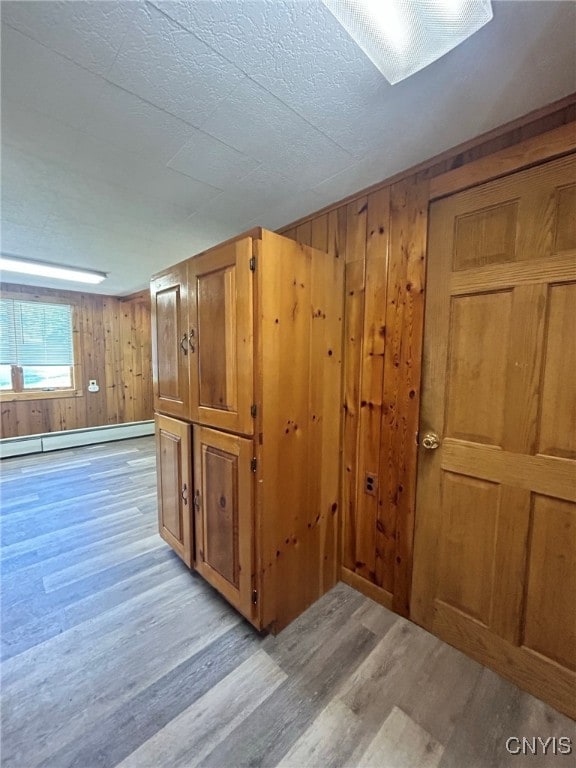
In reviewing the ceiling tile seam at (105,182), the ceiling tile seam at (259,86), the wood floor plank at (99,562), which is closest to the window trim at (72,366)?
the ceiling tile seam at (105,182)

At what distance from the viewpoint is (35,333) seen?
4.50 m

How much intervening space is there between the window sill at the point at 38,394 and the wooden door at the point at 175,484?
3.66 meters

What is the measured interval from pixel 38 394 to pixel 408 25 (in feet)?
18.4

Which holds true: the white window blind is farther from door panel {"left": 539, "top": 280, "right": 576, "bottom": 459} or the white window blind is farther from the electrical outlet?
door panel {"left": 539, "top": 280, "right": 576, "bottom": 459}

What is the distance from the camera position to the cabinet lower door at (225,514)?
1.48 metres

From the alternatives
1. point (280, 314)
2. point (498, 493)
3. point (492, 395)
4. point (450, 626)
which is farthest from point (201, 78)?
point (450, 626)

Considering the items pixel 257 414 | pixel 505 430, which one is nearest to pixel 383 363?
pixel 505 430

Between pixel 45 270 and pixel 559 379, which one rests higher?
pixel 45 270

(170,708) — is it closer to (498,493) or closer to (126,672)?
A: (126,672)

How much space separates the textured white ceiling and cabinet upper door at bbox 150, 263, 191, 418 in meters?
0.53

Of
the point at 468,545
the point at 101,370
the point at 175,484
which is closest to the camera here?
the point at 468,545

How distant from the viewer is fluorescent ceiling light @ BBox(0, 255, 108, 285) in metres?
3.18

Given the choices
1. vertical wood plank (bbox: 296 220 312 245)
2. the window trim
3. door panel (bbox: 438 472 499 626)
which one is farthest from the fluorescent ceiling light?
door panel (bbox: 438 472 499 626)

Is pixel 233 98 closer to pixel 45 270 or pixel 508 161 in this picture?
pixel 508 161
